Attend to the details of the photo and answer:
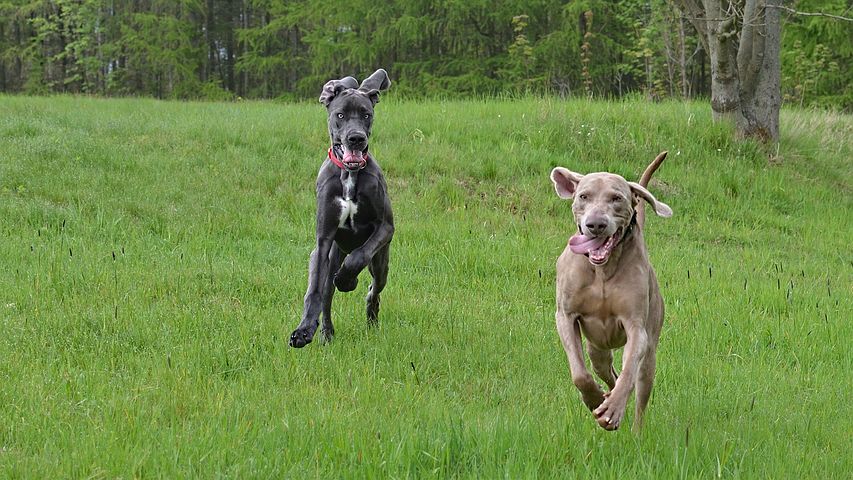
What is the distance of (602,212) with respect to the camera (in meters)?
4.33

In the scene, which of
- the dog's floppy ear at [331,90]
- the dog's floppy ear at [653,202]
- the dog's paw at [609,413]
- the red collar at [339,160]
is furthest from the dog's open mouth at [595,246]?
the dog's floppy ear at [331,90]

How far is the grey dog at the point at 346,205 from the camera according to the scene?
6.11 m

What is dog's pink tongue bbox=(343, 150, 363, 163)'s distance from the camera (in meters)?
6.11

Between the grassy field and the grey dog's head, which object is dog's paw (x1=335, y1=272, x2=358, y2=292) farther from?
the grey dog's head

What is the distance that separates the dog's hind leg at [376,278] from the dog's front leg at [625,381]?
2605mm

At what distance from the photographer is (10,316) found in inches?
261

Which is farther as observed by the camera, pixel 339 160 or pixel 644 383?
pixel 339 160

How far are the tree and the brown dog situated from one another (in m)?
10.4

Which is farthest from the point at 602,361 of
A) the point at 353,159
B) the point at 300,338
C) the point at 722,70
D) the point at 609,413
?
the point at 722,70

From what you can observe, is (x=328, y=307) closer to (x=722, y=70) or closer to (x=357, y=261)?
(x=357, y=261)

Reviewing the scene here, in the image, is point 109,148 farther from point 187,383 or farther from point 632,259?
point 632,259

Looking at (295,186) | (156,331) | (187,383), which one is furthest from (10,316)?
(295,186)

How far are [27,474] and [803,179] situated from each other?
1235cm

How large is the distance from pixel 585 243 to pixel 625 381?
0.66 m
